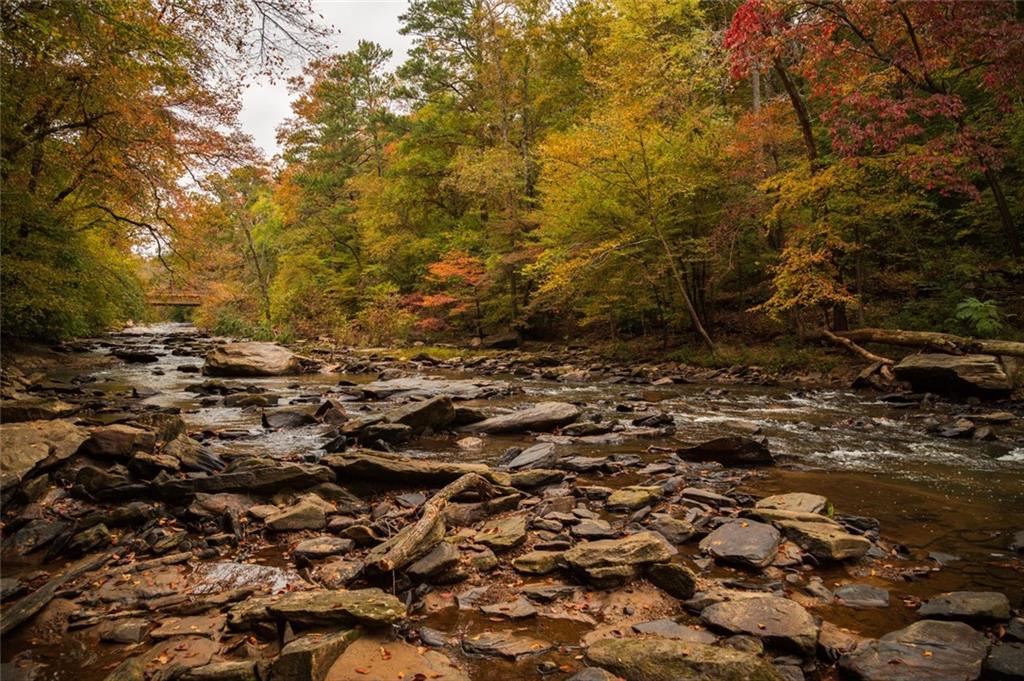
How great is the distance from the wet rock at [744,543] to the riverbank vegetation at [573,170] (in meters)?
6.60

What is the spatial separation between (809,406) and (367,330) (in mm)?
21284

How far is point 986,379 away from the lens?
10227mm

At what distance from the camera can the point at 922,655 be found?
2766 millimetres

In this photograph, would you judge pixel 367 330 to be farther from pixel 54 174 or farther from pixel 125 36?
→ pixel 125 36

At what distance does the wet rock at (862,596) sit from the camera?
3453 mm

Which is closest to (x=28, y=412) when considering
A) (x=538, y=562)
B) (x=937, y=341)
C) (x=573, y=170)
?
(x=538, y=562)

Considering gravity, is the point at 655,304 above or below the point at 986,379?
above

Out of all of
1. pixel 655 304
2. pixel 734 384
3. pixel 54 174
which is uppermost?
pixel 54 174

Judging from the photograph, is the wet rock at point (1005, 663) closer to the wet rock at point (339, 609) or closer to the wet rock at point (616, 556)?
the wet rock at point (616, 556)

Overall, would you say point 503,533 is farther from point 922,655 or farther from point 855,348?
point 855,348

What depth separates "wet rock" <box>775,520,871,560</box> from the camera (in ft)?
13.2

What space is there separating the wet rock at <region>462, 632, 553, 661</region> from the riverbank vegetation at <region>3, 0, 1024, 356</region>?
622cm

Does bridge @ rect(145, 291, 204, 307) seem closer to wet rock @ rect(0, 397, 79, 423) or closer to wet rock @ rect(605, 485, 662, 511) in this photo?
wet rock @ rect(0, 397, 79, 423)

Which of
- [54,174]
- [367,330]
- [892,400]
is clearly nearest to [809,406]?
[892,400]
